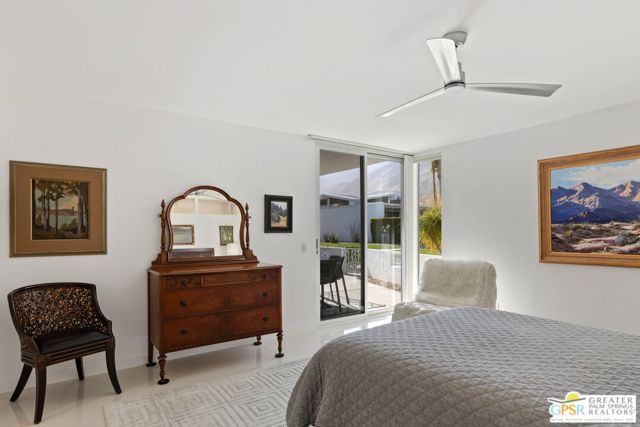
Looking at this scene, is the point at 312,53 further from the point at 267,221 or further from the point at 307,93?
the point at 267,221

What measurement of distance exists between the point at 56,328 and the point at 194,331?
3.36 ft

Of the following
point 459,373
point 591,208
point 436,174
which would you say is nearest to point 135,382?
point 459,373

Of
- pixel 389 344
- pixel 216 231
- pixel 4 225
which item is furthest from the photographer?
pixel 216 231

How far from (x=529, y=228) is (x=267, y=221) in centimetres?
289

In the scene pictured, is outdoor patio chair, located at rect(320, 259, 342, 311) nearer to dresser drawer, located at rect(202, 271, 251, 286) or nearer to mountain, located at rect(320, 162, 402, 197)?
mountain, located at rect(320, 162, 402, 197)

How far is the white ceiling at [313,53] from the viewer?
1.92 metres

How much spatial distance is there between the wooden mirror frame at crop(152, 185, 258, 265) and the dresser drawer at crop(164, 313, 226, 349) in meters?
0.65

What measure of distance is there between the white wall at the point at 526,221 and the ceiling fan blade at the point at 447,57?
91.5 inches

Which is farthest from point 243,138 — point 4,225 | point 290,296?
point 4,225

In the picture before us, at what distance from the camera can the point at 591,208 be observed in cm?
364

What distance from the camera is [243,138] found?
13.3 feet

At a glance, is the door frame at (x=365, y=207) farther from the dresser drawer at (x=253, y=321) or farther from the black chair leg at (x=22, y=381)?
the black chair leg at (x=22, y=381)

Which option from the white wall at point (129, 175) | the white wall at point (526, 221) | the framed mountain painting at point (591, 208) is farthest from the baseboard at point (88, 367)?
the framed mountain painting at point (591, 208)
